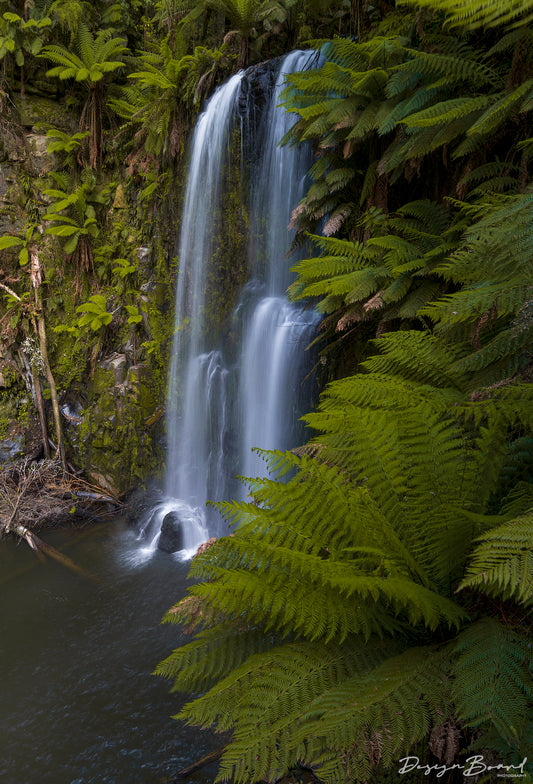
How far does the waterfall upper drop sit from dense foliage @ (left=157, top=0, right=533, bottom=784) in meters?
2.61

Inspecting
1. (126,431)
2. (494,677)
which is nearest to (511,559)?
(494,677)

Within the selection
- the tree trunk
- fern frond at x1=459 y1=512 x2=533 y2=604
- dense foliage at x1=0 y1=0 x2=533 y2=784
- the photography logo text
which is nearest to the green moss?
the tree trunk

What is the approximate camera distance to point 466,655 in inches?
48.3

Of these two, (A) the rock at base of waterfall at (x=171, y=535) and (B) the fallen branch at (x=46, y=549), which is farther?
(A) the rock at base of waterfall at (x=171, y=535)

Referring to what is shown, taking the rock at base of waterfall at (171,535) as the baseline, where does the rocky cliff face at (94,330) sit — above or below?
above

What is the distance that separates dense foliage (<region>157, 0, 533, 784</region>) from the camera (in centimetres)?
112

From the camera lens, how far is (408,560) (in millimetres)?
1469

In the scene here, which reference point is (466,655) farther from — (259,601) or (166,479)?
(166,479)

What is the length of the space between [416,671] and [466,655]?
0.14 m

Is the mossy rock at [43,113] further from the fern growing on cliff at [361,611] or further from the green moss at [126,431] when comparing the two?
the fern growing on cliff at [361,611]

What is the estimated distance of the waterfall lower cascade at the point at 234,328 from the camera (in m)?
5.14

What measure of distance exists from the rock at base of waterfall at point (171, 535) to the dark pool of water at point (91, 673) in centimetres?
13

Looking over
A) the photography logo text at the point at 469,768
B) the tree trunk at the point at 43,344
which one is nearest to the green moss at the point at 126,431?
the tree trunk at the point at 43,344

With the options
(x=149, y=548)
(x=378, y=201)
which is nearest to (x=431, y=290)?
(x=378, y=201)
